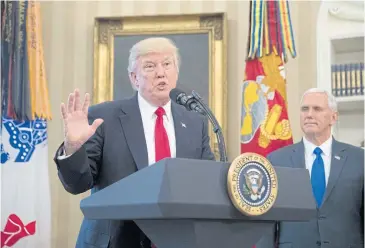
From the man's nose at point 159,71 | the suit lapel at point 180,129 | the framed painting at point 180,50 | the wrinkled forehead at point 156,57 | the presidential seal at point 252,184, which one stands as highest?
the framed painting at point 180,50

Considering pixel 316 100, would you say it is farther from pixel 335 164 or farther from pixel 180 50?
pixel 180 50

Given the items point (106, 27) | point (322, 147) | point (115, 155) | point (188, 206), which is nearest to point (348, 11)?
point (322, 147)

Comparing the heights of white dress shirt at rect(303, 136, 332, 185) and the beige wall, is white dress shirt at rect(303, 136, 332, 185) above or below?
below

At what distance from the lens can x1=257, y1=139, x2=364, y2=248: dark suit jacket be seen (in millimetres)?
2379

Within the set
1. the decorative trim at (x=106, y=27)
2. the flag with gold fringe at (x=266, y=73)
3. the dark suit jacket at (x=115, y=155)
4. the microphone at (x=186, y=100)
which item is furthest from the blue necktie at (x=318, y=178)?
the decorative trim at (x=106, y=27)

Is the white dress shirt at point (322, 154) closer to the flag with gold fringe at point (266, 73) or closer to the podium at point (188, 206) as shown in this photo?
the flag with gold fringe at point (266, 73)

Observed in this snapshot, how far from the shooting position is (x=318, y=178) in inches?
98.6

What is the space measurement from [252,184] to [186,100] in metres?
0.50

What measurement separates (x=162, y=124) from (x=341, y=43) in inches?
105

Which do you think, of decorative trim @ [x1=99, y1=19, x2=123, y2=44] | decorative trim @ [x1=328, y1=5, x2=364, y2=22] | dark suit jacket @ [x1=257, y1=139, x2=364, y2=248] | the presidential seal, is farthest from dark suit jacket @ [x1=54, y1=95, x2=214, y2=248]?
decorative trim @ [x1=99, y1=19, x2=123, y2=44]

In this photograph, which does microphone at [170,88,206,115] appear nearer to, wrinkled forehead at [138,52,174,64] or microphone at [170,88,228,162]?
microphone at [170,88,228,162]

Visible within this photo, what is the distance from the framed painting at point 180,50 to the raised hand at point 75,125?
2760 mm

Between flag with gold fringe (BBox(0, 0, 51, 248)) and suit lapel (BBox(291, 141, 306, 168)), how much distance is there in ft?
6.18

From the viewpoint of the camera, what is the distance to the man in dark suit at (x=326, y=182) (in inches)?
94.0
